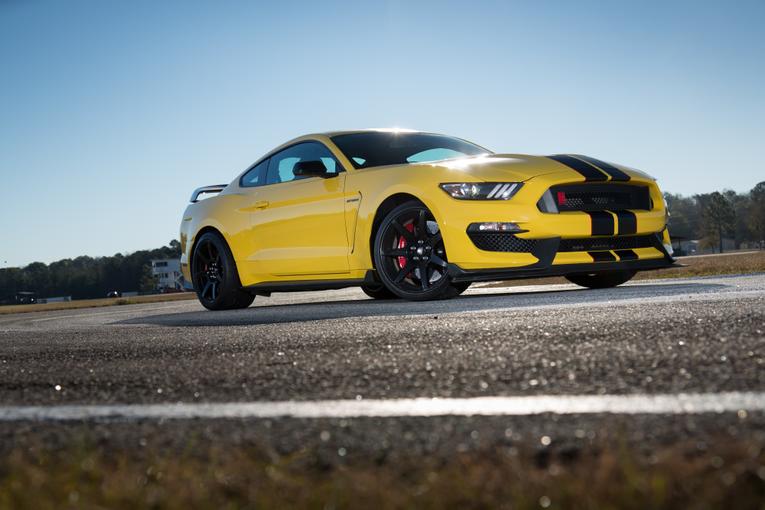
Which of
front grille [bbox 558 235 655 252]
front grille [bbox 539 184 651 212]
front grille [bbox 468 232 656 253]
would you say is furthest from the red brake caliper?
front grille [bbox 558 235 655 252]

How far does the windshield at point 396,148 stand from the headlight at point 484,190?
1139 millimetres

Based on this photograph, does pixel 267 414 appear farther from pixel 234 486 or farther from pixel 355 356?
pixel 355 356

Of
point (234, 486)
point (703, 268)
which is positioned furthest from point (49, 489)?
point (703, 268)

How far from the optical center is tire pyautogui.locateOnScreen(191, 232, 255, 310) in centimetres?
912

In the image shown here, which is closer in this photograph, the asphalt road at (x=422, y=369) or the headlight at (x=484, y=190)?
the asphalt road at (x=422, y=369)

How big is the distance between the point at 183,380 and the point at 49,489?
1.37 metres

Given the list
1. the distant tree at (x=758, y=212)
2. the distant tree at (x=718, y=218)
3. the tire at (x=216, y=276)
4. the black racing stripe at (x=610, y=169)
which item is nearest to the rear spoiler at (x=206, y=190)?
the tire at (x=216, y=276)

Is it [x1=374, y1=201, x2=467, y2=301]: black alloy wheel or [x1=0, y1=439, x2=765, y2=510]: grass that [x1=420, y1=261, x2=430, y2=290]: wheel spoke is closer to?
[x1=374, y1=201, x2=467, y2=301]: black alloy wheel

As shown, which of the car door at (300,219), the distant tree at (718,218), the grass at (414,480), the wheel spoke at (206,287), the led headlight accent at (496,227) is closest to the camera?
the grass at (414,480)

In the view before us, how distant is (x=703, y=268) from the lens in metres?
14.5

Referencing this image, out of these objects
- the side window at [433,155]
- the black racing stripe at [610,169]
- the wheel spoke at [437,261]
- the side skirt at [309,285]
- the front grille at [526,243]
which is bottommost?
the side skirt at [309,285]

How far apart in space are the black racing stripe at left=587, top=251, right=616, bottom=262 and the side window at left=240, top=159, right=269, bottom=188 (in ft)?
11.1

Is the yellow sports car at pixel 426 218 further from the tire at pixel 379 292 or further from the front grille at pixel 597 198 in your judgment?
the tire at pixel 379 292

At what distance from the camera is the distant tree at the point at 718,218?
538 ft
